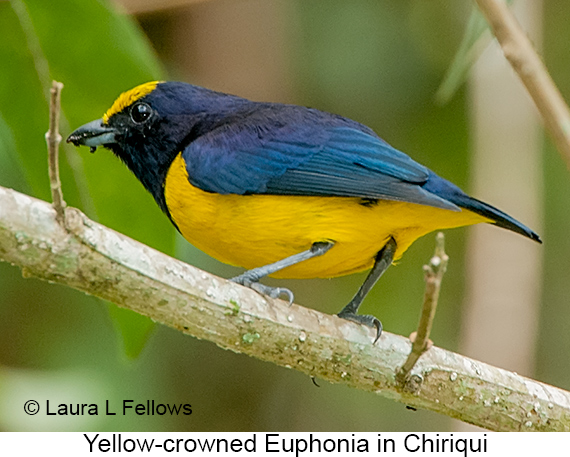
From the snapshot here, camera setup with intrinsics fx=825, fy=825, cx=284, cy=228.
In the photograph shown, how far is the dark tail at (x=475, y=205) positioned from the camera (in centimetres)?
317

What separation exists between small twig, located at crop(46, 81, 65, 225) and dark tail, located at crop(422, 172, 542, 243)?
161 centimetres

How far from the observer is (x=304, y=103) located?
6.43 metres

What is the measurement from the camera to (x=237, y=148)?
3.58 meters

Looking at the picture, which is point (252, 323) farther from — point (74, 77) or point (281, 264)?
point (74, 77)

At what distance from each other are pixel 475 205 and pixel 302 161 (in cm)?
75

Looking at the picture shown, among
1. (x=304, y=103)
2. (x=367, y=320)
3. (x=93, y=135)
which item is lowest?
(x=367, y=320)

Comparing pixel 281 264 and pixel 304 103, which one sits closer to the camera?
pixel 281 264

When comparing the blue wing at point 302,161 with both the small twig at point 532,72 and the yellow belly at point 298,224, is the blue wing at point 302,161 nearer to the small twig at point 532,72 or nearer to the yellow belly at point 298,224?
the yellow belly at point 298,224

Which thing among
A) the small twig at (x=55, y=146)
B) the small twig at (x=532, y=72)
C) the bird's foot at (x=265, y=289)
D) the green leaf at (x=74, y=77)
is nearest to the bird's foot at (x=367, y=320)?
the bird's foot at (x=265, y=289)

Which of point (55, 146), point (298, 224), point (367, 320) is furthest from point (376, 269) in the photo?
point (55, 146)

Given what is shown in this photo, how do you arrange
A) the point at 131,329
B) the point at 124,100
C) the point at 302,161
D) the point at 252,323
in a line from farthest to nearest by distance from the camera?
the point at 124,100, the point at 302,161, the point at 131,329, the point at 252,323

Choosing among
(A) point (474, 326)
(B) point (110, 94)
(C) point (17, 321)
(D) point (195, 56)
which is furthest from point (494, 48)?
(C) point (17, 321)

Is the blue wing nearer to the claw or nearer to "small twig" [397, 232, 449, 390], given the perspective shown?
the claw
